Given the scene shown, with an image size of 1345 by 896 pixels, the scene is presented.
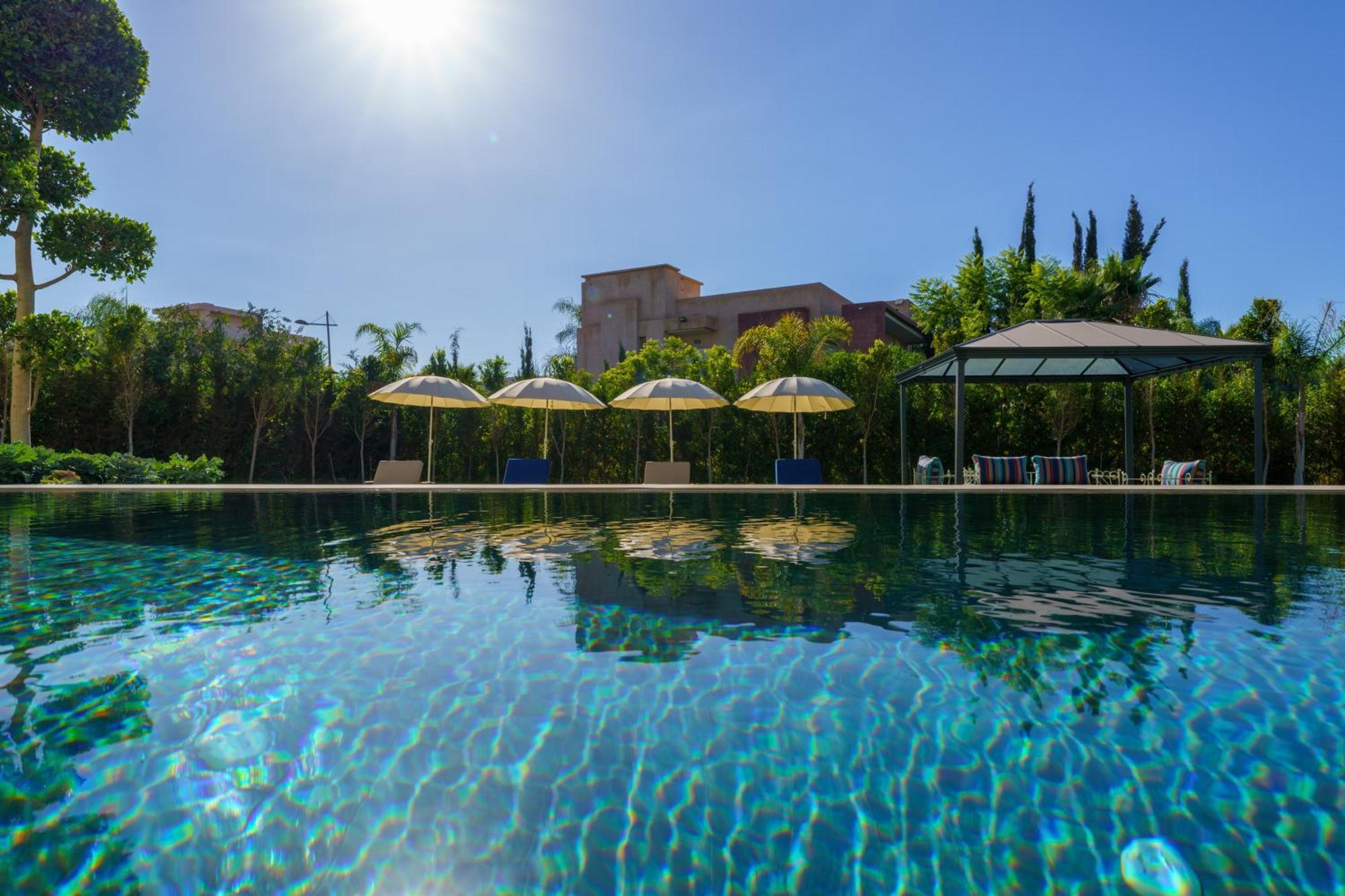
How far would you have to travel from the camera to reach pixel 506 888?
2.06 m

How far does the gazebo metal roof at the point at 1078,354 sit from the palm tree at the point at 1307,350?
185 inches

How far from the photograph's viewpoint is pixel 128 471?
1511 cm

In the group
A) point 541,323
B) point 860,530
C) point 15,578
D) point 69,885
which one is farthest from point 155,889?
point 541,323

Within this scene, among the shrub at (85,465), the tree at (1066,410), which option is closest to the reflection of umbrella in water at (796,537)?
the tree at (1066,410)

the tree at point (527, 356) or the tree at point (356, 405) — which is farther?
the tree at point (527, 356)

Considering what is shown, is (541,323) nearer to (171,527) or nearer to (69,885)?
(171,527)

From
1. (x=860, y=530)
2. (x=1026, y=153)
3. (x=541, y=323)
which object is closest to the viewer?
(x=860, y=530)

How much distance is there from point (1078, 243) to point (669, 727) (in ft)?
166

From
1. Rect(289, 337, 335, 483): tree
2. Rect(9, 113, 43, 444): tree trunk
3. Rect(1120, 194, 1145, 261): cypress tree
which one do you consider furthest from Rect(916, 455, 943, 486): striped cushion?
Rect(1120, 194, 1145, 261): cypress tree

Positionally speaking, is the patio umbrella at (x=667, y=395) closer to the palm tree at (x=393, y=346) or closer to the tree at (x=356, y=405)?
the tree at (x=356, y=405)

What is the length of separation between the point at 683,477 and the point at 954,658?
11.6m

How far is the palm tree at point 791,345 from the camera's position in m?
18.5

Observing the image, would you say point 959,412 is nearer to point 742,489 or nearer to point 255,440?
point 742,489

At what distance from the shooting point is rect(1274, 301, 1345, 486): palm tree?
1672 centimetres
